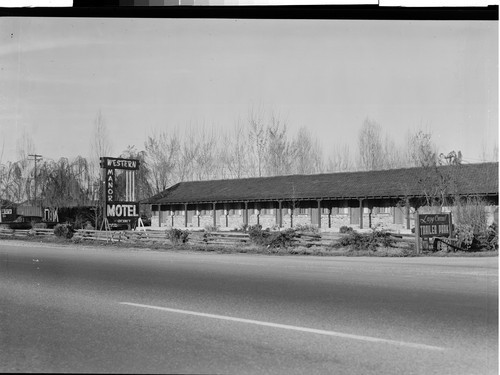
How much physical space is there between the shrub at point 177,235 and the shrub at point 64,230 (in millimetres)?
660

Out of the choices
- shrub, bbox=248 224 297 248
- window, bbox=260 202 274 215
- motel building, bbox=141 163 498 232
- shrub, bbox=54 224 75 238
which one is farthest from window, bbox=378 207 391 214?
shrub, bbox=54 224 75 238

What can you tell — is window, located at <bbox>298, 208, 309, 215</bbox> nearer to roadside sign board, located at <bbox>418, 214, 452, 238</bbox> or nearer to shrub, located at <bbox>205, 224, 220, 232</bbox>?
shrub, located at <bbox>205, 224, 220, 232</bbox>

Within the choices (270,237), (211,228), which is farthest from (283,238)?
(211,228)

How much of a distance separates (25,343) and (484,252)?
2.80 meters

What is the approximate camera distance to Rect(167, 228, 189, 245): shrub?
3.52 metres

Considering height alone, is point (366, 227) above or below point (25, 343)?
above

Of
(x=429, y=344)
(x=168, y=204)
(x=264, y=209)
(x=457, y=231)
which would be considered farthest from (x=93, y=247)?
(x=457, y=231)

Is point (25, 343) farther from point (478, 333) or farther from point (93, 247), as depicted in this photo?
point (478, 333)

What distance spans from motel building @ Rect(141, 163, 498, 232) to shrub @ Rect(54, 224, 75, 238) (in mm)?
598

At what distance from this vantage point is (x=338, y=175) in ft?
11.0

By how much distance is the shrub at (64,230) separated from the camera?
3.49m

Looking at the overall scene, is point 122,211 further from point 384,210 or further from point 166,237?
point 384,210

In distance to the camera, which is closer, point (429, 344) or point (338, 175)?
point (429, 344)

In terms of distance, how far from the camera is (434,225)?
11.4 ft
